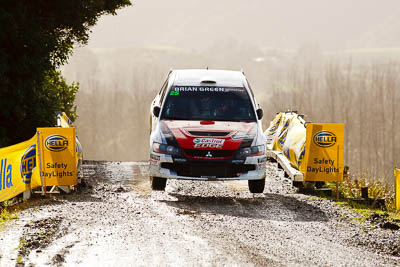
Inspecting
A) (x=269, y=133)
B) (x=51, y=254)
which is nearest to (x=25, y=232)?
(x=51, y=254)

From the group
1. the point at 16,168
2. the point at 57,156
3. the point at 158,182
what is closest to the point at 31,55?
the point at 16,168

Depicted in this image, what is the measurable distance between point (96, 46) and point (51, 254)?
19213cm

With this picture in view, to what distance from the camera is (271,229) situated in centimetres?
911

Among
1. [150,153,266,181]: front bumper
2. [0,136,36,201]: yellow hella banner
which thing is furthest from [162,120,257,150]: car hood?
[0,136,36,201]: yellow hella banner

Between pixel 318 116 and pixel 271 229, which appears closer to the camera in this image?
pixel 271 229

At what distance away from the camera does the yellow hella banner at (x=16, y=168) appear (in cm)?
1196

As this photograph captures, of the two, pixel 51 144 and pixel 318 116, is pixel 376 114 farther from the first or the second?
pixel 51 144

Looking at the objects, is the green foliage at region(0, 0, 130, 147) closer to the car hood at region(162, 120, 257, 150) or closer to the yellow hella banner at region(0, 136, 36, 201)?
the yellow hella banner at region(0, 136, 36, 201)

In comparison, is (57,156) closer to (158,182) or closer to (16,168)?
(16,168)

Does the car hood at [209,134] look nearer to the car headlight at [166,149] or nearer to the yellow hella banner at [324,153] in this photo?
the car headlight at [166,149]

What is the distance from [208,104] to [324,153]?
2.54 meters

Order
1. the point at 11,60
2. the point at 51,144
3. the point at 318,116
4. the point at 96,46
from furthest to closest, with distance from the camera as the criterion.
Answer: the point at 96,46
the point at 318,116
the point at 11,60
the point at 51,144

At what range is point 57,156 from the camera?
39.3ft

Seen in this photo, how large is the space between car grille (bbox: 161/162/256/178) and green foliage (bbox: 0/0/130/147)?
8.50 meters
